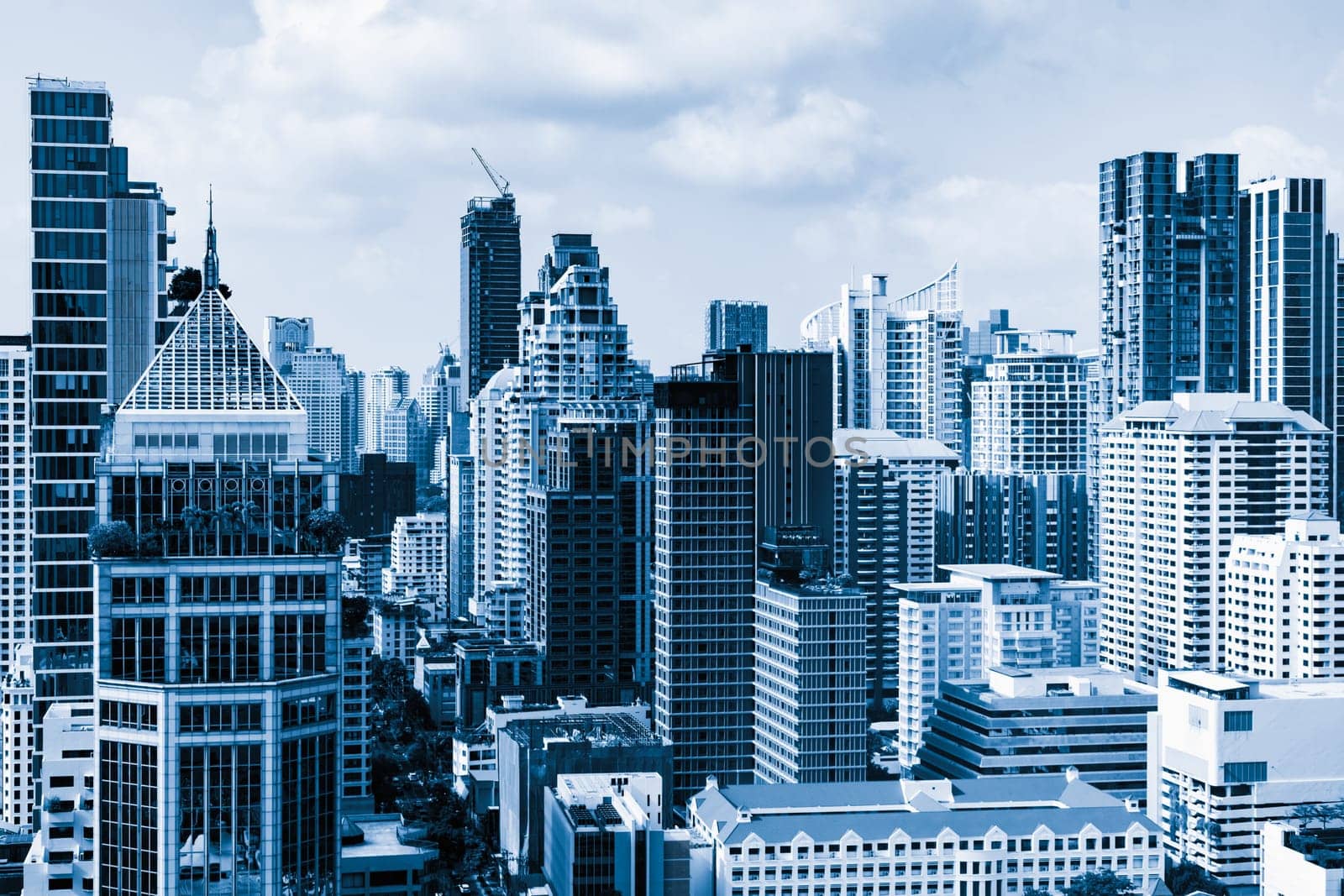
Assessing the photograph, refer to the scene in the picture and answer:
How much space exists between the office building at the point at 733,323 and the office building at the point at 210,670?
279 feet

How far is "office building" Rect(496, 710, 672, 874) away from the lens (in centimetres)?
4847

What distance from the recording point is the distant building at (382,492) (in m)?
134

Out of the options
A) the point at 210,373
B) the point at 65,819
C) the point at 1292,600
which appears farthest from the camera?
the point at 1292,600

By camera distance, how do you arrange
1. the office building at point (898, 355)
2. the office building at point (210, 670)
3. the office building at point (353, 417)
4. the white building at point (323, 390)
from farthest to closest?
the office building at point (353, 417)
the white building at point (323, 390)
the office building at point (898, 355)
the office building at point (210, 670)

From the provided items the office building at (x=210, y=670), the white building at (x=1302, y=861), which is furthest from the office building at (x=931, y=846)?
the office building at (x=210, y=670)

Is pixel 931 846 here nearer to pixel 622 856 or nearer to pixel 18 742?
pixel 622 856

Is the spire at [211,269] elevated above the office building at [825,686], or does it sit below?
above

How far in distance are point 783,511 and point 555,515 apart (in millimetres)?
14739

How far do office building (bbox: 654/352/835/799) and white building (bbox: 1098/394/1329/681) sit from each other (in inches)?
618

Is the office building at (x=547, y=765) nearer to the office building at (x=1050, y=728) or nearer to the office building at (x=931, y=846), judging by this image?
the office building at (x=931, y=846)

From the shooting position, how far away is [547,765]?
48.5 m

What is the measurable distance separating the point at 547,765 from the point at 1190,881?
17.2 m

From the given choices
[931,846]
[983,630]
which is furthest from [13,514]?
[983,630]

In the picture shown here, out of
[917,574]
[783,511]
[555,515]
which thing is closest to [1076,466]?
[917,574]
